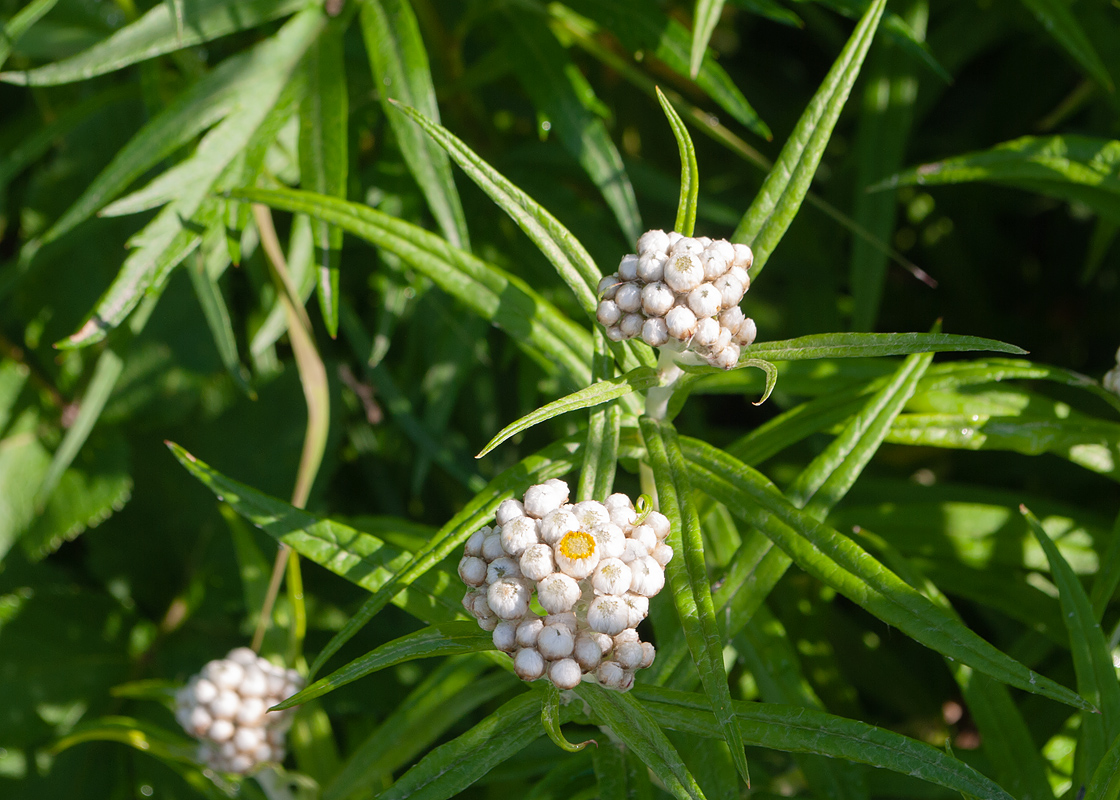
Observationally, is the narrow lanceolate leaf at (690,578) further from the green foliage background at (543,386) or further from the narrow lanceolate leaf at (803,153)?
the narrow lanceolate leaf at (803,153)

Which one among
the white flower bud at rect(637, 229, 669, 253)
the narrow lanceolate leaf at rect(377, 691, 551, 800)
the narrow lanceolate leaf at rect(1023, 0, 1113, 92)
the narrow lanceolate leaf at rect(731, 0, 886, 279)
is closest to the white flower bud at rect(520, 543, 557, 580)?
the narrow lanceolate leaf at rect(377, 691, 551, 800)

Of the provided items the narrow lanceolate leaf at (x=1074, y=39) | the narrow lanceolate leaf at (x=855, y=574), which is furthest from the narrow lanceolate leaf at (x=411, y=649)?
the narrow lanceolate leaf at (x=1074, y=39)

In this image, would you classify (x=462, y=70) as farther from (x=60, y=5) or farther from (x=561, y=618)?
(x=561, y=618)

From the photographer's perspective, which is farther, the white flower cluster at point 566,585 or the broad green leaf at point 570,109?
the broad green leaf at point 570,109

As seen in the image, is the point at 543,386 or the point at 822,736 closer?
the point at 822,736

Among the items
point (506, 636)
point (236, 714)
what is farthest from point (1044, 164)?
point (236, 714)

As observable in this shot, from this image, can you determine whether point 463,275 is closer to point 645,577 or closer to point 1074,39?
point 645,577
